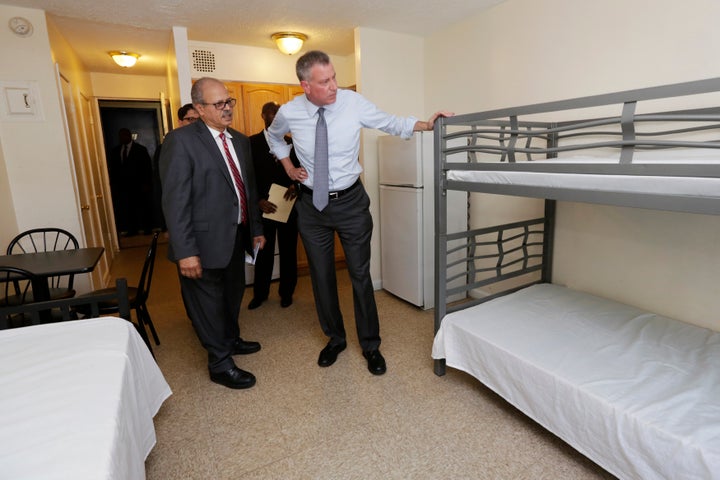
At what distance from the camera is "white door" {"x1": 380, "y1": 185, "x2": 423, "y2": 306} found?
3.05 m

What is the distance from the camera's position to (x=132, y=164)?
6078 mm

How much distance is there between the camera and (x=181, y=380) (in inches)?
89.4

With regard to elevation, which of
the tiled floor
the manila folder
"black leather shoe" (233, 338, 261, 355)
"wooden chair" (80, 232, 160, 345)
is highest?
the manila folder

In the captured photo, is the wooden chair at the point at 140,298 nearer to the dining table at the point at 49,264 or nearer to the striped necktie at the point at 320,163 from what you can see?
the dining table at the point at 49,264

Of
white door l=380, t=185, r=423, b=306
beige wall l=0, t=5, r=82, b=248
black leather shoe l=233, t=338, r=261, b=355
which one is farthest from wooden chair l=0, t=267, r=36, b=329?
white door l=380, t=185, r=423, b=306

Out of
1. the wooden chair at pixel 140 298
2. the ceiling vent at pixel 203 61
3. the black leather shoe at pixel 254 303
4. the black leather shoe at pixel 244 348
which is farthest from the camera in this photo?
the ceiling vent at pixel 203 61

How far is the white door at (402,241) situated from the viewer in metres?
3.05

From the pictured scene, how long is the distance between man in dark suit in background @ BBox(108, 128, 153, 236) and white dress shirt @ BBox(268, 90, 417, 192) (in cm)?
486

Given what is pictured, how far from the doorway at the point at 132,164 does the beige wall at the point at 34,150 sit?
2.99m

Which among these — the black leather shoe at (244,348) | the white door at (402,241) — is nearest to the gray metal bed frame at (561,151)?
the white door at (402,241)

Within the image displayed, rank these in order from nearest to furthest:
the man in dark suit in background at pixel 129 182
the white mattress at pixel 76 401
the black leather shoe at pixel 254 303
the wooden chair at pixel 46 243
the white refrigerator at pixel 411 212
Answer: the white mattress at pixel 76 401 < the wooden chair at pixel 46 243 < the white refrigerator at pixel 411 212 < the black leather shoe at pixel 254 303 < the man in dark suit in background at pixel 129 182

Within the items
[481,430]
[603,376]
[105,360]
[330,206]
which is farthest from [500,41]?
[105,360]

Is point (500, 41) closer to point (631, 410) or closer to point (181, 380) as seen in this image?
point (631, 410)

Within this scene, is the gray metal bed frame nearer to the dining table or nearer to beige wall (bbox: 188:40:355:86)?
beige wall (bbox: 188:40:355:86)
